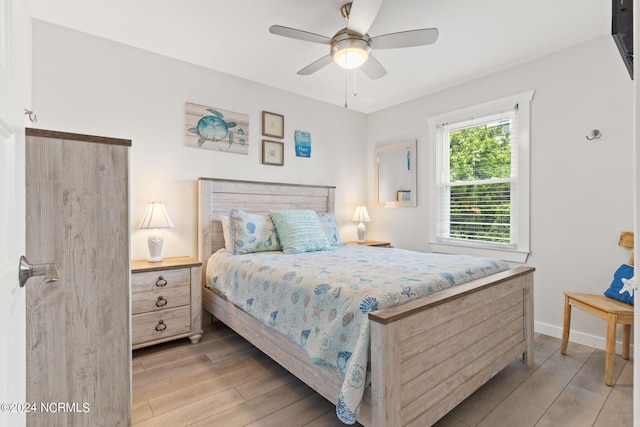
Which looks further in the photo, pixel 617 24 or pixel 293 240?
pixel 293 240

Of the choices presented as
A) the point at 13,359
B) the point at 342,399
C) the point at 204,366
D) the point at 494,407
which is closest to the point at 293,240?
the point at 204,366

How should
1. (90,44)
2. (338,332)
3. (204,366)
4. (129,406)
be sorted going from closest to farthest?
(129,406) → (338,332) → (204,366) → (90,44)

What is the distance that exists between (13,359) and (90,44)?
9.31 feet

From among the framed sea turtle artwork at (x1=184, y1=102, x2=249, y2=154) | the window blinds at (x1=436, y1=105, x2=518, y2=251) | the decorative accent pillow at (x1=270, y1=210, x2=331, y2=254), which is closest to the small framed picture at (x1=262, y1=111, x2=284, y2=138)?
the framed sea turtle artwork at (x1=184, y1=102, x2=249, y2=154)

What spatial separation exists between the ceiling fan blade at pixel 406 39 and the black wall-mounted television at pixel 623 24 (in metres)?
1.12

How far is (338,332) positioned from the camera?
1.51m

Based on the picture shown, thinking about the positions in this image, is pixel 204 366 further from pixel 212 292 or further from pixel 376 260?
pixel 376 260

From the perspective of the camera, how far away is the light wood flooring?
1685 millimetres

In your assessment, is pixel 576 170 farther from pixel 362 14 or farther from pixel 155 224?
pixel 155 224

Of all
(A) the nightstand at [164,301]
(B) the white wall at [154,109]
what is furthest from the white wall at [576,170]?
(A) the nightstand at [164,301]

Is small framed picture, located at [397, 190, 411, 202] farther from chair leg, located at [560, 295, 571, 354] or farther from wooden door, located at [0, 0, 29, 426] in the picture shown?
wooden door, located at [0, 0, 29, 426]

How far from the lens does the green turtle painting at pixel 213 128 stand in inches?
123

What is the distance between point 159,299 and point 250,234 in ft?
2.94

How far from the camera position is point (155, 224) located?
2680 millimetres
